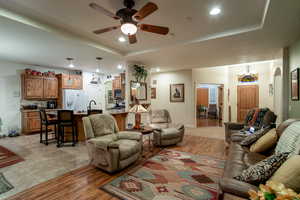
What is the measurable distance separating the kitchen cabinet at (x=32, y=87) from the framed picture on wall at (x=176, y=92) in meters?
5.59

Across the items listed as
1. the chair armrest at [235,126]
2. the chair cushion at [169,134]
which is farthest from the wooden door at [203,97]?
the chair cushion at [169,134]

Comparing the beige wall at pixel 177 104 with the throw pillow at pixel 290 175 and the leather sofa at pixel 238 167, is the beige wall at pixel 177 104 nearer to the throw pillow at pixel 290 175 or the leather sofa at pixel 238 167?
the leather sofa at pixel 238 167

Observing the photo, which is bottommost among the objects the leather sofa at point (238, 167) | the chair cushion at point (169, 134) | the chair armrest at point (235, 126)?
the chair cushion at point (169, 134)

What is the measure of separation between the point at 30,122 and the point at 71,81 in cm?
218

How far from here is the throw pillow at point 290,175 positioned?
45.2 inches

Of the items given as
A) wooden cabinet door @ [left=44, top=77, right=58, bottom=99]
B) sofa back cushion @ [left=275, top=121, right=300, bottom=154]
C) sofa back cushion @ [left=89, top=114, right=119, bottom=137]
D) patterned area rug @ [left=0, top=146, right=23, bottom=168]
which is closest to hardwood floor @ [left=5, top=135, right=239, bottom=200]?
sofa back cushion @ [left=89, top=114, right=119, bottom=137]

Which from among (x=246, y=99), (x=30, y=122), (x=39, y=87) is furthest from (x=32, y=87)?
(x=246, y=99)

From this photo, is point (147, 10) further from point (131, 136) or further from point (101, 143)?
point (131, 136)

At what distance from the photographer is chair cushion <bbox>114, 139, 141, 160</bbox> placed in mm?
2646

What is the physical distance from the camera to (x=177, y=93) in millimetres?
7238

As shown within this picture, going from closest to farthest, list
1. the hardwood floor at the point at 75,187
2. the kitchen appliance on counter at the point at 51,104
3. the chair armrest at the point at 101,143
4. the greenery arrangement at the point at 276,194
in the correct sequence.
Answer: the greenery arrangement at the point at 276,194 → the hardwood floor at the point at 75,187 → the chair armrest at the point at 101,143 → the kitchen appliance on counter at the point at 51,104

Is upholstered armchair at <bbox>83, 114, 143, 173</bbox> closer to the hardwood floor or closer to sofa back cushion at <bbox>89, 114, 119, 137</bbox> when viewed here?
sofa back cushion at <bbox>89, 114, 119, 137</bbox>

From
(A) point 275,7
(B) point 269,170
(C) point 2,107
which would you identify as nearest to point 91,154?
(B) point 269,170

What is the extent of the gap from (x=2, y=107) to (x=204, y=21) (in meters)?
6.95
